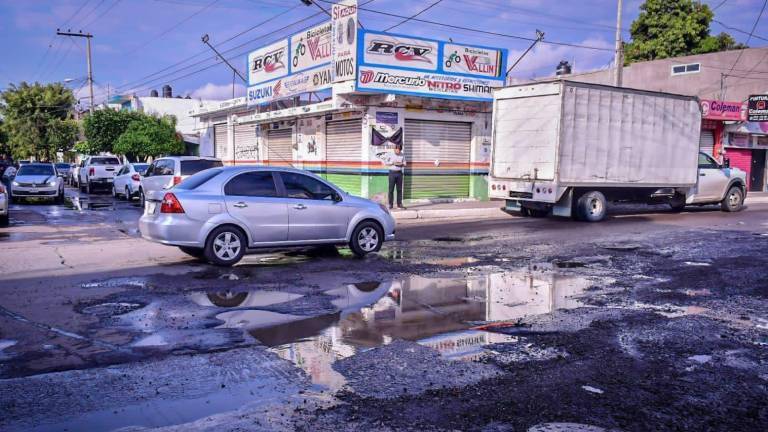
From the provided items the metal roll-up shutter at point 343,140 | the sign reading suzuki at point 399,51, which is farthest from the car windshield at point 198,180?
the metal roll-up shutter at point 343,140

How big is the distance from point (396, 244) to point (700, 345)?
7301mm

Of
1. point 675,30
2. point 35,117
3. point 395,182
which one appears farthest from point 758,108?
point 35,117

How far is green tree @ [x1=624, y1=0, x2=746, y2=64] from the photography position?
41375 millimetres

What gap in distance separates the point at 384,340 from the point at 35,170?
2113 centimetres

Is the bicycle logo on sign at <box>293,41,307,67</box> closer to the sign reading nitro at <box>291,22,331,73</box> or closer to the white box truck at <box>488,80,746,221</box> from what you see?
the sign reading nitro at <box>291,22,331,73</box>

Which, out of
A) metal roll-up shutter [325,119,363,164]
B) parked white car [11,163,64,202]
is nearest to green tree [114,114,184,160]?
parked white car [11,163,64,202]

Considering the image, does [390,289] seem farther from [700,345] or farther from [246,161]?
[246,161]

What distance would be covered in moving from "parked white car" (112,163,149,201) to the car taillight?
14.4 metres

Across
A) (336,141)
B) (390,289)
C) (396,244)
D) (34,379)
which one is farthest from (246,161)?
(34,379)

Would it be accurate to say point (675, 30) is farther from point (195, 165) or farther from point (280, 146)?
point (195, 165)

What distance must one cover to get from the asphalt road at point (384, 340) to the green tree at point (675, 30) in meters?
34.8

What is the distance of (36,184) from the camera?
71.7 ft

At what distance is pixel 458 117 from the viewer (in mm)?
22219

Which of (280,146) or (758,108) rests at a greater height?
(758,108)
